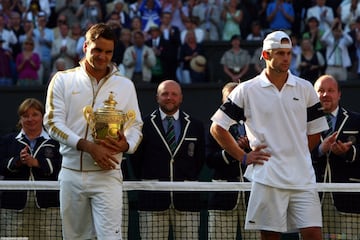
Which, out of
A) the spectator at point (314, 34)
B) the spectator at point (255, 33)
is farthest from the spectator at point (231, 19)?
the spectator at point (314, 34)

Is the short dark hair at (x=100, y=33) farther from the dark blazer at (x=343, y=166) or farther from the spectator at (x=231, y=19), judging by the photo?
the spectator at (x=231, y=19)

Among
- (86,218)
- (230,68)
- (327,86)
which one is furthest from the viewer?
(230,68)

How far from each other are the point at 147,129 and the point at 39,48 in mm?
9260

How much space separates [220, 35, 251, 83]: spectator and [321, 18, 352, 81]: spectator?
150 cm

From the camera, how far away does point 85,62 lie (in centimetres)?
896

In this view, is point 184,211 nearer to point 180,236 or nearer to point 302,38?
point 180,236

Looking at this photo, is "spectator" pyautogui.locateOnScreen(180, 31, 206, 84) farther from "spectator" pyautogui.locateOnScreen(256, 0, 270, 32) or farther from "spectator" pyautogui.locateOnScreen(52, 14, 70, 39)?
"spectator" pyautogui.locateOnScreen(52, 14, 70, 39)

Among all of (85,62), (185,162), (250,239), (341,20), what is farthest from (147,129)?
(341,20)

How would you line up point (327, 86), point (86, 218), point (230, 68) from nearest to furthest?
point (86, 218), point (327, 86), point (230, 68)

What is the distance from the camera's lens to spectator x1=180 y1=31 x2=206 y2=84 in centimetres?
1961

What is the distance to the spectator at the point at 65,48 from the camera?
65.3ft

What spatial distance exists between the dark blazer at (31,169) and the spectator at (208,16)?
984cm

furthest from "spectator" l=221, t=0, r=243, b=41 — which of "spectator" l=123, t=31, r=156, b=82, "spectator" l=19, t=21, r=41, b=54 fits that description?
"spectator" l=19, t=21, r=41, b=54

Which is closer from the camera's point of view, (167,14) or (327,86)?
(327,86)
